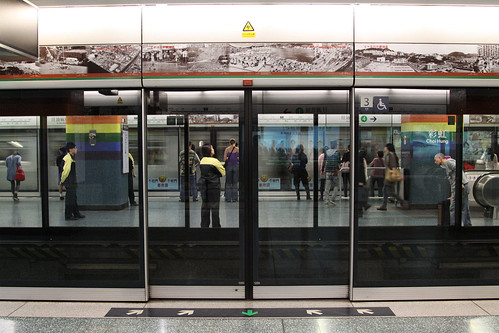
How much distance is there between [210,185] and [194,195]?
8.8 inches

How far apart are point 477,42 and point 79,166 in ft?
15.4

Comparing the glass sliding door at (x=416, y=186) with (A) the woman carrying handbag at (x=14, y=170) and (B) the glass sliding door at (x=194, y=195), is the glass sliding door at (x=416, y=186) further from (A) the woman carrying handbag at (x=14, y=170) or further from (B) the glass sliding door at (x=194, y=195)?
(A) the woman carrying handbag at (x=14, y=170)

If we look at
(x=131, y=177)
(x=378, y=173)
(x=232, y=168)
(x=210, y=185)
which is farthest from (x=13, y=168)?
(x=378, y=173)

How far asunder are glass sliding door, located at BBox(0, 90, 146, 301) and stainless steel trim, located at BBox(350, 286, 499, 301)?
8.22 feet

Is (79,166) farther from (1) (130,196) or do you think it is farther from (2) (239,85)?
(2) (239,85)

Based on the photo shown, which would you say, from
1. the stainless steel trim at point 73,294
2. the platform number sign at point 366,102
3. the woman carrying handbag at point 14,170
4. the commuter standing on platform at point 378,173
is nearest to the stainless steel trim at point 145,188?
the stainless steel trim at point 73,294

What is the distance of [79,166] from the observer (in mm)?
4520

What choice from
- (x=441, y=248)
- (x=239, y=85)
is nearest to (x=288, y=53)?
(x=239, y=85)

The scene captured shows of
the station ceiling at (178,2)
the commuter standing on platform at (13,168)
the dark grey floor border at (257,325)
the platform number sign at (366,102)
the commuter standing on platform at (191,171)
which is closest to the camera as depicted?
the dark grey floor border at (257,325)

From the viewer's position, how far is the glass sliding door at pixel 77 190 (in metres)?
4.35

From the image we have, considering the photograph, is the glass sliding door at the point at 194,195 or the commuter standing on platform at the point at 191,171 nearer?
the glass sliding door at the point at 194,195

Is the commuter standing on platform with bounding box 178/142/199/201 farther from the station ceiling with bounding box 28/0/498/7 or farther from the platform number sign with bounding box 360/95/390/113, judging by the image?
the platform number sign with bounding box 360/95/390/113

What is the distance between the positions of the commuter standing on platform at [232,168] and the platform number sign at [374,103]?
4.87ft

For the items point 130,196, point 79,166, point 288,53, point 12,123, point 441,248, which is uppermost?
point 288,53
